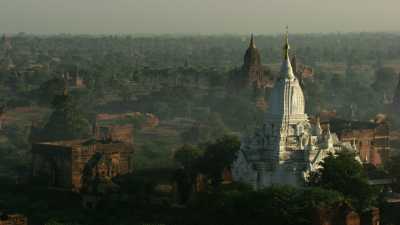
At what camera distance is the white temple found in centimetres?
4494

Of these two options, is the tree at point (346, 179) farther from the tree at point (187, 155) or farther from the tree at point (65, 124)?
the tree at point (65, 124)

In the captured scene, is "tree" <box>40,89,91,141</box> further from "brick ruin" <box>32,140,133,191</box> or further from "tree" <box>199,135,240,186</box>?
"tree" <box>199,135,240,186</box>

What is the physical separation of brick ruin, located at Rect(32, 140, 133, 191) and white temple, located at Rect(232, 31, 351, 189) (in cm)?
895

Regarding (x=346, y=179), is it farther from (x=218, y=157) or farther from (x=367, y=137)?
(x=367, y=137)

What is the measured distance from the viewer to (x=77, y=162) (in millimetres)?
53156

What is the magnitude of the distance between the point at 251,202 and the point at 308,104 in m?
54.5

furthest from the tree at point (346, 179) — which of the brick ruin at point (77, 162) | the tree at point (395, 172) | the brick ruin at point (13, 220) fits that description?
the brick ruin at point (77, 162)

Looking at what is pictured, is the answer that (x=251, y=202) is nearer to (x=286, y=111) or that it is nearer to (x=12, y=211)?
(x=286, y=111)

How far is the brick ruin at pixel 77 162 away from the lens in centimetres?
5281

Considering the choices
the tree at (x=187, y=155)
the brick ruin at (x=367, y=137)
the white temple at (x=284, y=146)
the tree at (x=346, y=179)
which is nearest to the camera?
the tree at (x=346, y=179)

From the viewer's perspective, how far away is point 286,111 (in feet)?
151

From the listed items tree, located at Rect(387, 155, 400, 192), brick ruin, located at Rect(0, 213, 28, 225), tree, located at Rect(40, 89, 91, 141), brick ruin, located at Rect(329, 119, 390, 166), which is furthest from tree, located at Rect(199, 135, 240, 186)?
tree, located at Rect(40, 89, 91, 141)

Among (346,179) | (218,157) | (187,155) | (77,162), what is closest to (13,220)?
(346,179)

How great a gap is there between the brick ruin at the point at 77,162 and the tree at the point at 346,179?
13.1 metres
